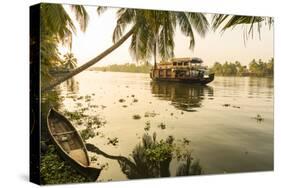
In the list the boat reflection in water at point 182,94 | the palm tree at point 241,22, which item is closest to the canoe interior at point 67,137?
the boat reflection in water at point 182,94

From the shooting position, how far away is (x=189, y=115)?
7773 mm

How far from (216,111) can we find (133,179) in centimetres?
133

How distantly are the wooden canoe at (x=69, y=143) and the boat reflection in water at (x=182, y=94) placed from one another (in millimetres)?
1102

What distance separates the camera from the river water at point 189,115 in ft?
23.9

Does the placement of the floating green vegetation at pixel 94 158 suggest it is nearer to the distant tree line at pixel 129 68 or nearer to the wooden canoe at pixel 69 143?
the wooden canoe at pixel 69 143

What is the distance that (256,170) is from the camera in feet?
26.8

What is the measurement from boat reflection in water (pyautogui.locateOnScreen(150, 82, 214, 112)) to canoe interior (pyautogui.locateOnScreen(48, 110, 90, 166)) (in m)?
1.10

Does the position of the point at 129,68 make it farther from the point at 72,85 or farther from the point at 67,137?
the point at 67,137

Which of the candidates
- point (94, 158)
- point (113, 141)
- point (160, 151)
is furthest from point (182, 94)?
point (94, 158)

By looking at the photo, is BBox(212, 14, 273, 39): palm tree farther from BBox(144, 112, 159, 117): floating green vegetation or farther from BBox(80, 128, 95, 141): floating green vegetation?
BBox(80, 128, 95, 141): floating green vegetation

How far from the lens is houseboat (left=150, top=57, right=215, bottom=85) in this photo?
25.3 ft

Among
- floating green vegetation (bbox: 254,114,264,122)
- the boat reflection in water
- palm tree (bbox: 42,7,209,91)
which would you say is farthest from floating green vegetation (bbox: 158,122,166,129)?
floating green vegetation (bbox: 254,114,264,122)

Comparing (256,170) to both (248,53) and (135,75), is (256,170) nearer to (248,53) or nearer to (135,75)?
(248,53)

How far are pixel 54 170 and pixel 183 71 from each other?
1967mm
